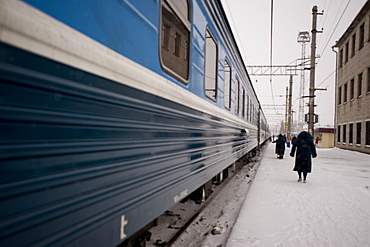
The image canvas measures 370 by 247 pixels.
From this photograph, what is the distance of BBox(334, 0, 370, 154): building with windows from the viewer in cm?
1766

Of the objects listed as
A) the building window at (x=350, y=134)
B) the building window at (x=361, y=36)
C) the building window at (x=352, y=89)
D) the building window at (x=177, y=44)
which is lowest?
the building window at (x=350, y=134)

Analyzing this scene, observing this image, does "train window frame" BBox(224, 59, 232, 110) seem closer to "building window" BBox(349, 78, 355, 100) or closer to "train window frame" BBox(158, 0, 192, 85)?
"train window frame" BBox(158, 0, 192, 85)

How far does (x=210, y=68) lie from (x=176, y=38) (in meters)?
1.32

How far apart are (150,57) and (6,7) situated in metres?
1.21

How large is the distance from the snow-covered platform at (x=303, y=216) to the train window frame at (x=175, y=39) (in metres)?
2.07

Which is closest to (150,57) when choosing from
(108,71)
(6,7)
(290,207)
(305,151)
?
(108,71)

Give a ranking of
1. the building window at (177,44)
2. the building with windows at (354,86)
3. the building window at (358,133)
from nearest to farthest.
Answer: the building window at (177,44) → the building with windows at (354,86) → the building window at (358,133)

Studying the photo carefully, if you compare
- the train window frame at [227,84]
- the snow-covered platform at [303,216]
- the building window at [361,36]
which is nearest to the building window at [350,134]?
the building window at [361,36]

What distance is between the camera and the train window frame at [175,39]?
2398 millimetres

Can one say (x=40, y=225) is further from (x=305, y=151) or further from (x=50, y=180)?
(x=305, y=151)

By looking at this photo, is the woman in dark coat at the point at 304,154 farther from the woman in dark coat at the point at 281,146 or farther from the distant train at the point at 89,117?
the woman in dark coat at the point at 281,146

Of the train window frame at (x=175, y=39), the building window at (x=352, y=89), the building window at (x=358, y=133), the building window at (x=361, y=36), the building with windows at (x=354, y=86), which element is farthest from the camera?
the building window at (x=352, y=89)

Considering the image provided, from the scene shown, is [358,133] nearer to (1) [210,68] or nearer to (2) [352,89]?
(2) [352,89]

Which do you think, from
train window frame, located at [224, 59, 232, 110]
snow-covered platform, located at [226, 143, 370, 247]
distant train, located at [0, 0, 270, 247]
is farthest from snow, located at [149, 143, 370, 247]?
train window frame, located at [224, 59, 232, 110]
